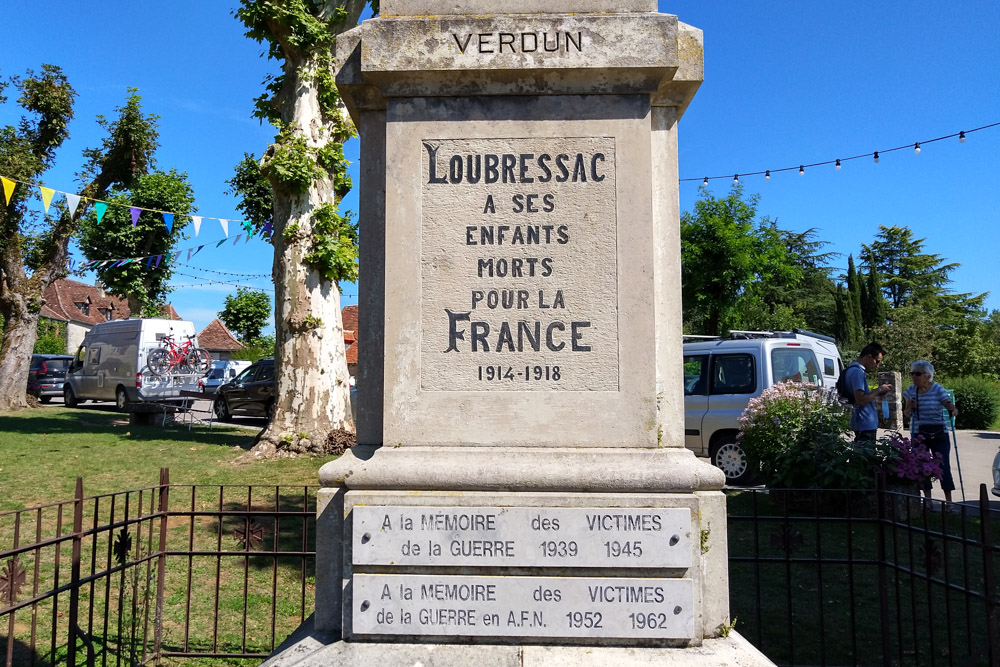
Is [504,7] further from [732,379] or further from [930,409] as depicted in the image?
[732,379]

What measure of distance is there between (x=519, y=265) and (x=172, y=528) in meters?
5.79

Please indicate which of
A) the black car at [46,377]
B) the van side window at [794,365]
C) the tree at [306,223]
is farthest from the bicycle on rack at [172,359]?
the van side window at [794,365]

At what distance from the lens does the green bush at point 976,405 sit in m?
20.8

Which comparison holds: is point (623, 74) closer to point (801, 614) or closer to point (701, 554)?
point (701, 554)

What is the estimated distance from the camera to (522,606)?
245cm

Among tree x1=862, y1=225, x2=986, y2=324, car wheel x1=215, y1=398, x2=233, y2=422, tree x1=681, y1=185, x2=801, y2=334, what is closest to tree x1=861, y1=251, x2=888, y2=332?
tree x1=862, y1=225, x2=986, y2=324

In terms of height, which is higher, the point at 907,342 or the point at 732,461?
the point at 907,342

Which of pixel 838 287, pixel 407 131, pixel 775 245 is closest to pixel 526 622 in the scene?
pixel 407 131

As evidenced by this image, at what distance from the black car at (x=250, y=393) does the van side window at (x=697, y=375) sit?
1146 cm

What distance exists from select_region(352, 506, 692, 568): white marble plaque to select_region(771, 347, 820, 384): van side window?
8205mm

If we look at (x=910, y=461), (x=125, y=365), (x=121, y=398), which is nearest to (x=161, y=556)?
(x=910, y=461)

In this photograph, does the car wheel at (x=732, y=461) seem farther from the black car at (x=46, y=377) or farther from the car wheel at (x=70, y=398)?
the black car at (x=46, y=377)

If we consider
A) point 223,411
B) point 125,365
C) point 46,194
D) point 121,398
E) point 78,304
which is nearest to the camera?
point 46,194

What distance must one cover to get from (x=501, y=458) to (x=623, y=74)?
4.89ft
